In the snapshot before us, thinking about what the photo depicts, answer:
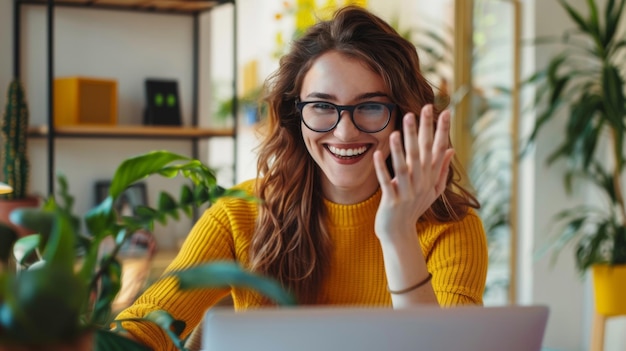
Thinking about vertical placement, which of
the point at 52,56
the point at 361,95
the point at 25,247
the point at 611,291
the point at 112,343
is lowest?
the point at 611,291

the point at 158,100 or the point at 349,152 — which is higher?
the point at 158,100

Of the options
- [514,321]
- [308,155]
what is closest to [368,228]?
[308,155]

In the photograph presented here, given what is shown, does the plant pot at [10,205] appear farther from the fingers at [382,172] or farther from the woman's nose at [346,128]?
the fingers at [382,172]

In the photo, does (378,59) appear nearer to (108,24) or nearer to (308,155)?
(308,155)

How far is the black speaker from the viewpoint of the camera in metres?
3.67

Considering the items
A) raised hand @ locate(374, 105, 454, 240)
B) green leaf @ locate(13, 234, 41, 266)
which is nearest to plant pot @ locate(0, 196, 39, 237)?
raised hand @ locate(374, 105, 454, 240)

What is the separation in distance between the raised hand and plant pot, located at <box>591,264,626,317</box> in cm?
243

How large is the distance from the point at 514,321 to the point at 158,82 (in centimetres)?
281

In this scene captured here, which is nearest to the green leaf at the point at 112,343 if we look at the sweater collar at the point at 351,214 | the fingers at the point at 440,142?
the fingers at the point at 440,142

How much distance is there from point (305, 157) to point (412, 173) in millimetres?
642

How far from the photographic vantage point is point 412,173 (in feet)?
5.05

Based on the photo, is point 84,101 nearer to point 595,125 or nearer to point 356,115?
point 356,115

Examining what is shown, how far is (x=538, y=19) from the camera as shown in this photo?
15.2 ft

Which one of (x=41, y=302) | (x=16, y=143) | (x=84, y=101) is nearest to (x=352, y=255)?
(x=41, y=302)
